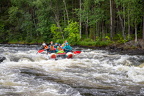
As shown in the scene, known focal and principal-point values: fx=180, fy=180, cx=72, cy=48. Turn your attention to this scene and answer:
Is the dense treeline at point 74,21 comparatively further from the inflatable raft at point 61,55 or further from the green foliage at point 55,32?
the inflatable raft at point 61,55

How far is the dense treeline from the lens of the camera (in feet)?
83.4

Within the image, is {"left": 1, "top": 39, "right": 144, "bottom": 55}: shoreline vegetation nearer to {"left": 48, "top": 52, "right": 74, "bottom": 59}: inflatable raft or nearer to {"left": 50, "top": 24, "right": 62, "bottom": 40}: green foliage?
{"left": 48, "top": 52, "right": 74, "bottom": 59}: inflatable raft

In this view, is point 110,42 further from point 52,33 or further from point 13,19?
point 13,19

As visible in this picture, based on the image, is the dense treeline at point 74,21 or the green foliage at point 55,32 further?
the green foliage at point 55,32

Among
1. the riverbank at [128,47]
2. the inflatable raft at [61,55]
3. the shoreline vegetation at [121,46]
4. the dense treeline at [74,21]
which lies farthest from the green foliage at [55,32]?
the inflatable raft at [61,55]

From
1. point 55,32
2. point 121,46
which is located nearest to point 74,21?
point 55,32

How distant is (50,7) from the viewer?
33.4 metres

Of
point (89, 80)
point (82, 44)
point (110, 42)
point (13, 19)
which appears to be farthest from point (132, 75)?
point (13, 19)

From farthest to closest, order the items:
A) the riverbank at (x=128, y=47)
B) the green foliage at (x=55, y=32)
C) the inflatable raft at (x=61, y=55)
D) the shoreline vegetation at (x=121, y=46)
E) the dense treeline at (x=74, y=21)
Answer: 1. the green foliage at (x=55, y=32)
2. the dense treeline at (x=74, y=21)
3. the riverbank at (x=128, y=47)
4. the shoreline vegetation at (x=121, y=46)
5. the inflatable raft at (x=61, y=55)

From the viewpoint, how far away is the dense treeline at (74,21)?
25406 millimetres

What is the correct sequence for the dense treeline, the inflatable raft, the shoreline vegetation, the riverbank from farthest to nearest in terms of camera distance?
1. the dense treeline
2. the riverbank
3. the shoreline vegetation
4. the inflatable raft

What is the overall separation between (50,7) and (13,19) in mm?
11695

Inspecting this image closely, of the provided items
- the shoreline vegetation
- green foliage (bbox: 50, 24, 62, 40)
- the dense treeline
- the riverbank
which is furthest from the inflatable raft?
green foliage (bbox: 50, 24, 62, 40)

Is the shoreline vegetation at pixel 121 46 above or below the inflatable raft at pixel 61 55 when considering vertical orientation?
below
